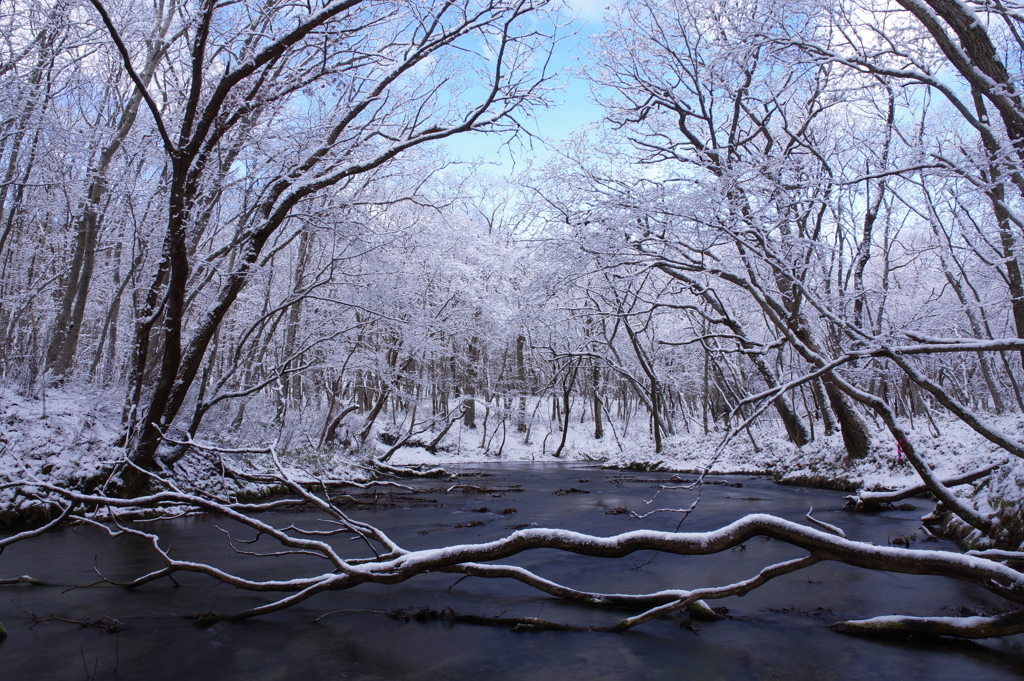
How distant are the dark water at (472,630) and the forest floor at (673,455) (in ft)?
3.54

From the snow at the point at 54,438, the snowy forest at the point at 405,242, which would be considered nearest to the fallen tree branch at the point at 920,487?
the snowy forest at the point at 405,242

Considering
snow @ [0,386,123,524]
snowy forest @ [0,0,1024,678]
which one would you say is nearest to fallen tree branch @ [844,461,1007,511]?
snowy forest @ [0,0,1024,678]

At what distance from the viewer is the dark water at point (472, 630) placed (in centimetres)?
381

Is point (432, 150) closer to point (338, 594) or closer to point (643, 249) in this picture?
point (643, 249)

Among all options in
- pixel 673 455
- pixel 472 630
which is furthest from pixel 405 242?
pixel 673 455

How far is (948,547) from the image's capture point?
7047 millimetres

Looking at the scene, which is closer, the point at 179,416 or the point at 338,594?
the point at 338,594

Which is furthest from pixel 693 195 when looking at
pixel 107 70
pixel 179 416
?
pixel 107 70

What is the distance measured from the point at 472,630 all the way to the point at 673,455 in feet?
60.0

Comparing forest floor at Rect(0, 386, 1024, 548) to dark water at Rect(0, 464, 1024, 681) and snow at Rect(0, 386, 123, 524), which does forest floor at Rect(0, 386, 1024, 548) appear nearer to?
snow at Rect(0, 386, 123, 524)

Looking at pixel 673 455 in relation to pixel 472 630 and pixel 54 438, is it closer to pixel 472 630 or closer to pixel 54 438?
pixel 472 630

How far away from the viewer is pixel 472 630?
15.3ft

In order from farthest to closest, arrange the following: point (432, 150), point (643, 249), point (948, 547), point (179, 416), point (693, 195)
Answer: point (432, 150)
point (179, 416)
point (643, 249)
point (693, 195)
point (948, 547)

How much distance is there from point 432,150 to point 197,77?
23.5ft
